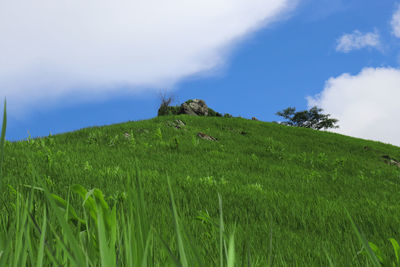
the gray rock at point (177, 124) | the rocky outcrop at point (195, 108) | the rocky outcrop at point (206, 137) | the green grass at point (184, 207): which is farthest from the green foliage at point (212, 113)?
the rocky outcrop at point (206, 137)

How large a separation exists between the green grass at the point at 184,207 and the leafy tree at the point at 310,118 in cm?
3972

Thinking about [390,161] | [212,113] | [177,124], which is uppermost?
[212,113]

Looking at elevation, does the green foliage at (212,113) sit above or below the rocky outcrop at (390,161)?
above

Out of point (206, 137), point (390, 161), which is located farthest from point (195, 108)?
point (390, 161)

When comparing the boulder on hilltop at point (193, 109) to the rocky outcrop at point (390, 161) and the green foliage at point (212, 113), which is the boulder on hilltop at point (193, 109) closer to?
the green foliage at point (212, 113)

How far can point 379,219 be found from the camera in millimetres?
4484

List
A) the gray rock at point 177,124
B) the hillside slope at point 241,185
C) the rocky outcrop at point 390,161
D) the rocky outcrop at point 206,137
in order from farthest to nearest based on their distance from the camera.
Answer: the rocky outcrop at point 390,161
the gray rock at point 177,124
the rocky outcrop at point 206,137
the hillside slope at point 241,185

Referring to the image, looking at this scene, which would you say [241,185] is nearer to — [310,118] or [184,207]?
[184,207]

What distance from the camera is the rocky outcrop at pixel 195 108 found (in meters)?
29.1

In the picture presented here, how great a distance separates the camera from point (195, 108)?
29.6 m

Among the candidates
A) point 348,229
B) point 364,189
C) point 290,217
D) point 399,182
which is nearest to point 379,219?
point 348,229

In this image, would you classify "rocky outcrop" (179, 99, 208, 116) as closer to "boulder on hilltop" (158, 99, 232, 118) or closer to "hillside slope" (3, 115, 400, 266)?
"boulder on hilltop" (158, 99, 232, 118)

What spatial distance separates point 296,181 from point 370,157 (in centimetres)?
1047

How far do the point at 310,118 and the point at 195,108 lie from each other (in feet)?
97.4
